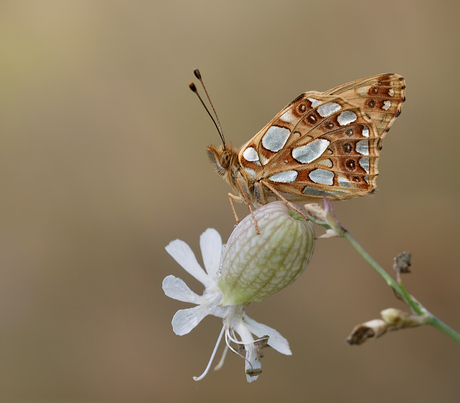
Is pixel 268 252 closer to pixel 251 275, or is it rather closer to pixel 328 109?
pixel 251 275

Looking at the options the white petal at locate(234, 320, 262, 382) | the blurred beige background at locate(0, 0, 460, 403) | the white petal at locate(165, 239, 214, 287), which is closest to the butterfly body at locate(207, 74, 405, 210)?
the white petal at locate(165, 239, 214, 287)

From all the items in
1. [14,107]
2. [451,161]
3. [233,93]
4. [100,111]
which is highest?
[14,107]

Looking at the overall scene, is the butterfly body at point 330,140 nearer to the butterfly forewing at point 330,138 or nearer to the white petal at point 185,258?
the butterfly forewing at point 330,138

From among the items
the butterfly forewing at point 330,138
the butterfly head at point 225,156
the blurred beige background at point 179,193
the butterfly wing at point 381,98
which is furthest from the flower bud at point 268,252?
the blurred beige background at point 179,193

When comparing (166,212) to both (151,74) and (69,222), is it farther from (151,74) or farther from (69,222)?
(151,74)

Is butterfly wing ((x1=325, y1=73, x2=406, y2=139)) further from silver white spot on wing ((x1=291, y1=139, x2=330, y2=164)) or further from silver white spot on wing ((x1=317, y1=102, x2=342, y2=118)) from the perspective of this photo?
silver white spot on wing ((x1=291, y1=139, x2=330, y2=164))

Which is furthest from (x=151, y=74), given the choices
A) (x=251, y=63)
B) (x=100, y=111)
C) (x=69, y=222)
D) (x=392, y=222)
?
(x=392, y=222)
